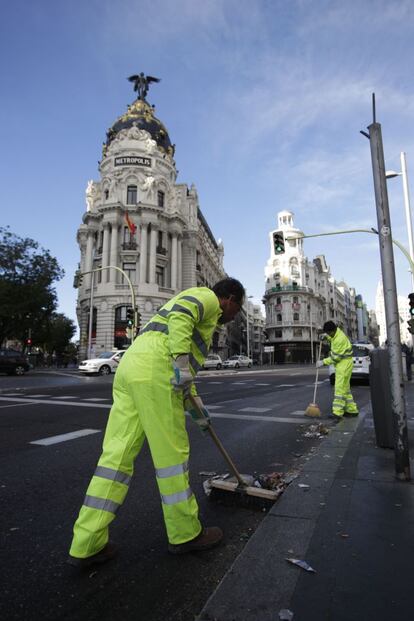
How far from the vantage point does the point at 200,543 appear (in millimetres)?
2467

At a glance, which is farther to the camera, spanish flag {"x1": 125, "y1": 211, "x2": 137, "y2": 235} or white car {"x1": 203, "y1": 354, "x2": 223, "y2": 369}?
spanish flag {"x1": 125, "y1": 211, "x2": 137, "y2": 235}

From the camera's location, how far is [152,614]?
188 centimetres

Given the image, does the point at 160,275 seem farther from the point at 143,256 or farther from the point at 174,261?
the point at 143,256

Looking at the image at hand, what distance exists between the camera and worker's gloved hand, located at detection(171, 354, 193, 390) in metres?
2.43

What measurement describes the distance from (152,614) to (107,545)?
64cm

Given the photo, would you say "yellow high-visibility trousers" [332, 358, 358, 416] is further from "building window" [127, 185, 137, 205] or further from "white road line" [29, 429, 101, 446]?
"building window" [127, 185, 137, 205]

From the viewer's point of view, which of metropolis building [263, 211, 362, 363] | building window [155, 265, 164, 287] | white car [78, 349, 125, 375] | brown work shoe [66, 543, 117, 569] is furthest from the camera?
metropolis building [263, 211, 362, 363]

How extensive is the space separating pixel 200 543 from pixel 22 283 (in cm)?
3626

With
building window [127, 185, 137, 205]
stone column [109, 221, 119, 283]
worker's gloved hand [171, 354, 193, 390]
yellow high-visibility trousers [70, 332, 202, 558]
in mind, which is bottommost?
yellow high-visibility trousers [70, 332, 202, 558]

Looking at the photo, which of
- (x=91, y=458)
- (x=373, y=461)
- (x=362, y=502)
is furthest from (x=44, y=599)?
(x=373, y=461)

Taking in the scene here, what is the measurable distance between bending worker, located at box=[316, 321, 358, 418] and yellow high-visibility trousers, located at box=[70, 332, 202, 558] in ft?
19.3

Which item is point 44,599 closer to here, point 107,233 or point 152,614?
point 152,614

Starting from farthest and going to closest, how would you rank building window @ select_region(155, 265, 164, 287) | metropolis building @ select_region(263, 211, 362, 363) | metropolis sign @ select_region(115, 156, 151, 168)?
metropolis building @ select_region(263, 211, 362, 363) → building window @ select_region(155, 265, 164, 287) → metropolis sign @ select_region(115, 156, 151, 168)

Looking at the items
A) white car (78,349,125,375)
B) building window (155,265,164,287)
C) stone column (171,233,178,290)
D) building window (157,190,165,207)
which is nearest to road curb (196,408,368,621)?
white car (78,349,125,375)
